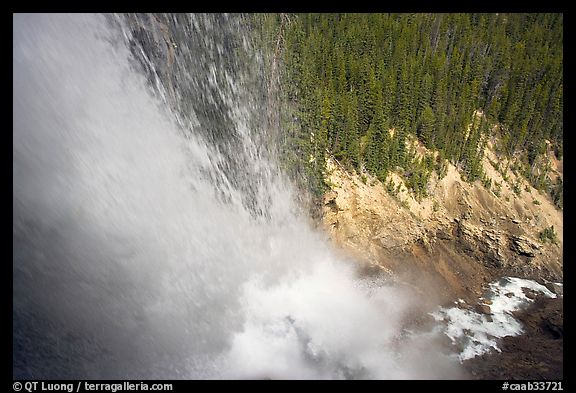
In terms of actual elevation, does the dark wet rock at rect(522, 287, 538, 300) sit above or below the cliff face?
below

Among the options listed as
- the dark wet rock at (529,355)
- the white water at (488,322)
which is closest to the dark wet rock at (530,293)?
the white water at (488,322)

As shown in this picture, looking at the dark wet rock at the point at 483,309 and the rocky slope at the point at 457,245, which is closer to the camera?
the rocky slope at the point at 457,245

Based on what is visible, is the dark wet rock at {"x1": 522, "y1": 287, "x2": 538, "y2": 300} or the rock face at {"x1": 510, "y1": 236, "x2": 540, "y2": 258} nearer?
the dark wet rock at {"x1": 522, "y1": 287, "x2": 538, "y2": 300}

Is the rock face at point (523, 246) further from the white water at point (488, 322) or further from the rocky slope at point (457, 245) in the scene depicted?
the white water at point (488, 322)

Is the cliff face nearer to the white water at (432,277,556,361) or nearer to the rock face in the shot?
the rock face

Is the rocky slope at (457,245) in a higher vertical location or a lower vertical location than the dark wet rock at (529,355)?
higher

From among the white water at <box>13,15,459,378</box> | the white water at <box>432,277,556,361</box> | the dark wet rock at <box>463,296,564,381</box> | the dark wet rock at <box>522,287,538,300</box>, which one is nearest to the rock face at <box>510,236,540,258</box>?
the white water at <box>432,277,556,361</box>
